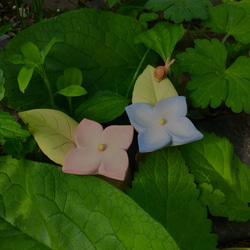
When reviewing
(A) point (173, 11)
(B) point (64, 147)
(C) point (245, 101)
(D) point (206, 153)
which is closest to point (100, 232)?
(B) point (64, 147)

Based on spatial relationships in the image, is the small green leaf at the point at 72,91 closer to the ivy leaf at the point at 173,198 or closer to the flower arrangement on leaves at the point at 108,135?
the flower arrangement on leaves at the point at 108,135

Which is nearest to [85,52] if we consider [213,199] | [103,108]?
[103,108]

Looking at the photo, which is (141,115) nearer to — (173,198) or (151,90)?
(151,90)

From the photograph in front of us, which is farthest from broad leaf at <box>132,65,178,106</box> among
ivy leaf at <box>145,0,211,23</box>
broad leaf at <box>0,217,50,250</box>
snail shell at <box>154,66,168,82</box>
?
broad leaf at <box>0,217,50,250</box>

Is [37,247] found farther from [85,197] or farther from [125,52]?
[125,52]

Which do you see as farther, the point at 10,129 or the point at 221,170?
the point at 221,170

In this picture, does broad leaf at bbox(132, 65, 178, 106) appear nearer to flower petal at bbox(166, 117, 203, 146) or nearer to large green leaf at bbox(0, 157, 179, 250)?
flower petal at bbox(166, 117, 203, 146)
